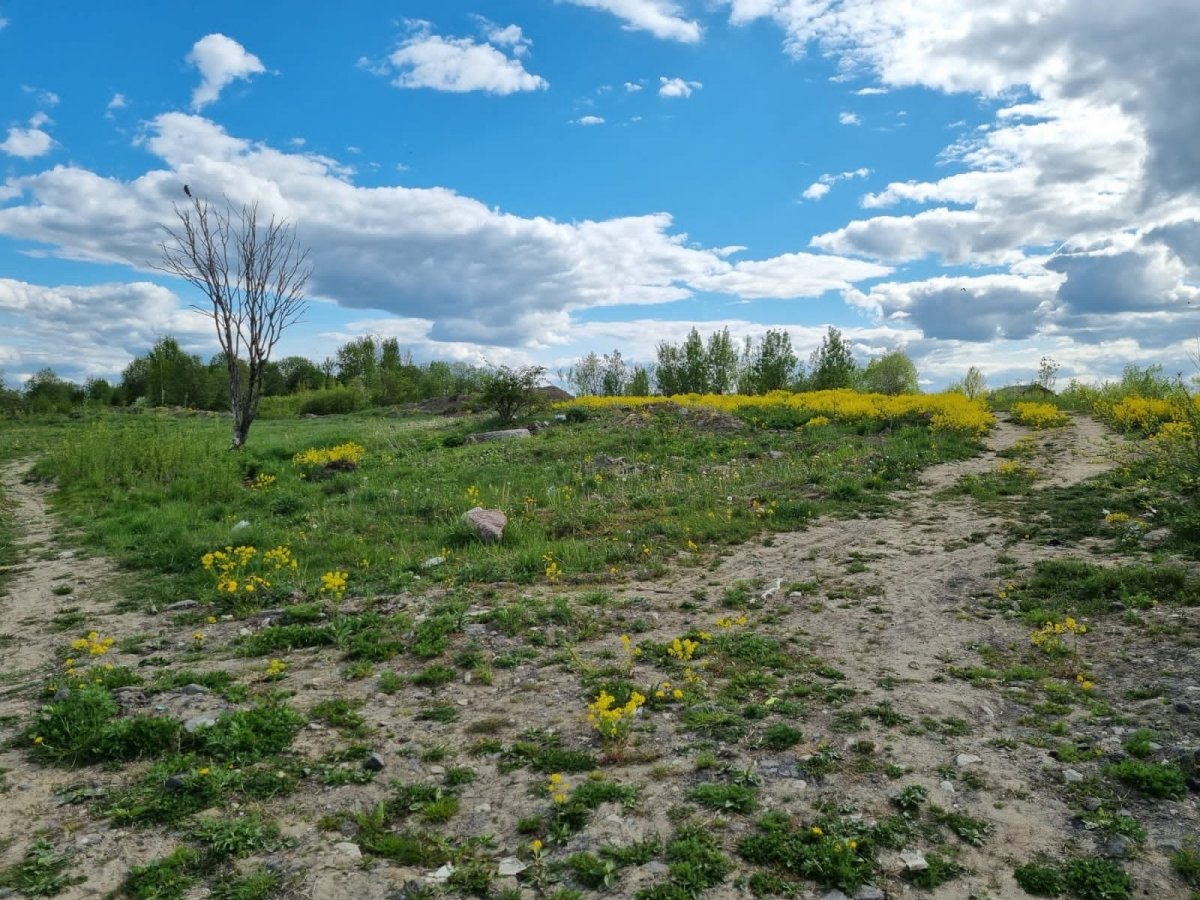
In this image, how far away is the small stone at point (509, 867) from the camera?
133 inches

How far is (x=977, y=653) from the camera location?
589 centimetres

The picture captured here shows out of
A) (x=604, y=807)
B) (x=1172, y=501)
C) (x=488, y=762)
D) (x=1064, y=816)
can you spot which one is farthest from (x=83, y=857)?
(x=1172, y=501)

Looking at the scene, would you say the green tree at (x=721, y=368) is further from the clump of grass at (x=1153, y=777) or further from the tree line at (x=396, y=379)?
the clump of grass at (x=1153, y=777)

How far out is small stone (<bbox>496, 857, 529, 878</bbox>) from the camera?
3.39 m

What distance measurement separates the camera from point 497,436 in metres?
18.8

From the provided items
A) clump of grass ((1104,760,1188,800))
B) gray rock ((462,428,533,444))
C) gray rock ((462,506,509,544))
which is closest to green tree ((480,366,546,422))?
gray rock ((462,428,533,444))

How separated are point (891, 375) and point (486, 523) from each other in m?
37.4

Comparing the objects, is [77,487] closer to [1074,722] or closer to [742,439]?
[742,439]

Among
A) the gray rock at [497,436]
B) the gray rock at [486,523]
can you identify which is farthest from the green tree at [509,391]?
the gray rock at [486,523]

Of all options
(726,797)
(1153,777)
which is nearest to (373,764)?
(726,797)

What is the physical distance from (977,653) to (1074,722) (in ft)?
4.11

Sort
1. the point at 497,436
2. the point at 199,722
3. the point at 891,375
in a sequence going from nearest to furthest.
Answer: the point at 199,722
the point at 497,436
the point at 891,375

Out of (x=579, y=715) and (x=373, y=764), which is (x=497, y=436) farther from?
(x=373, y=764)

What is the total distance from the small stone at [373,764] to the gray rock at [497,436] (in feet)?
46.2
